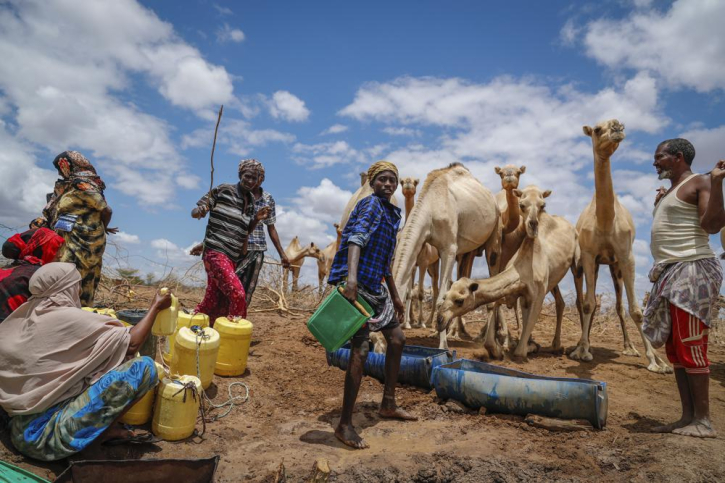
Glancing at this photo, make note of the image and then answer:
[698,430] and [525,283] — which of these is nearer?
[698,430]

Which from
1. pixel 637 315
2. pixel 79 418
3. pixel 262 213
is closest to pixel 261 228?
pixel 262 213

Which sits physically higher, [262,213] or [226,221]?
[262,213]

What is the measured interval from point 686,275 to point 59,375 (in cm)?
486

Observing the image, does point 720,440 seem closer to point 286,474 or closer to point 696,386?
point 696,386

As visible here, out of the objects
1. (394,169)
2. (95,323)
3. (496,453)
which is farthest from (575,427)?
(95,323)

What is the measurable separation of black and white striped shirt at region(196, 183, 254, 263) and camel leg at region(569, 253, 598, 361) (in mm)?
5592

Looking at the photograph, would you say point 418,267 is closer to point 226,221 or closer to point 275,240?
point 275,240

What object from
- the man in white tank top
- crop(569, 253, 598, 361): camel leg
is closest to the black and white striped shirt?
the man in white tank top

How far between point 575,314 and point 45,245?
45.0 ft

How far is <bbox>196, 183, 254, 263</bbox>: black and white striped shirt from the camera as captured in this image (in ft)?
17.3

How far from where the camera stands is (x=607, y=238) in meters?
7.39

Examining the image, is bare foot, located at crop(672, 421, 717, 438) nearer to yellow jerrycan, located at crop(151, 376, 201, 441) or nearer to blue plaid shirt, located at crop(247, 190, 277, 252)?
yellow jerrycan, located at crop(151, 376, 201, 441)

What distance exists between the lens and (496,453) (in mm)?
3598

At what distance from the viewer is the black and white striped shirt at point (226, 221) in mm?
5277
